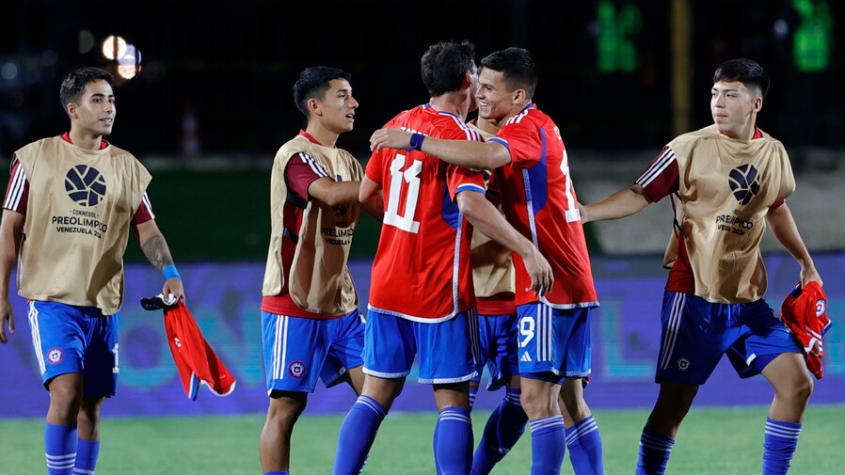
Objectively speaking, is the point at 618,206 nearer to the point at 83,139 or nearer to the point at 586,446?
the point at 586,446

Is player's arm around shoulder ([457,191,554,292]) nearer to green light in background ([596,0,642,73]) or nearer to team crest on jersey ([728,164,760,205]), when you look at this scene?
team crest on jersey ([728,164,760,205])

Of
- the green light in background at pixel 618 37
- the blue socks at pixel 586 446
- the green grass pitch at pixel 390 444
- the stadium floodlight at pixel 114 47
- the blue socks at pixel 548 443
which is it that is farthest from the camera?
the green light in background at pixel 618 37

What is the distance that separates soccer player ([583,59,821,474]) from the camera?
571cm

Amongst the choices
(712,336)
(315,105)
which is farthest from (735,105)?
(315,105)

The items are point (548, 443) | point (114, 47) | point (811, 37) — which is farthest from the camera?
point (811, 37)

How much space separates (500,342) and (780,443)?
130 cm

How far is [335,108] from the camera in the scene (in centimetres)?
577

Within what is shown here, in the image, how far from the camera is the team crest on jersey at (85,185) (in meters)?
5.73

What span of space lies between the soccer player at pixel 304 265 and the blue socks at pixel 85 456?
82cm

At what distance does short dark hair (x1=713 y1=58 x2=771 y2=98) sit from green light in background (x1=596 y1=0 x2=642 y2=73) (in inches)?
669

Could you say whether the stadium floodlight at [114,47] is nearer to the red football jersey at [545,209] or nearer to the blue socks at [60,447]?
the blue socks at [60,447]

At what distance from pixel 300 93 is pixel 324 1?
61.0 ft

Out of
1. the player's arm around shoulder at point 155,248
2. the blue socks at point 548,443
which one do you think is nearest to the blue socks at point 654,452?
the blue socks at point 548,443

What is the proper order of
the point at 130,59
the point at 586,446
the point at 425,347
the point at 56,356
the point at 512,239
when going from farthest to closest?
the point at 130,59
the point at 56,356
the point at 586,446
the point at 425,347
the point at 512,239
